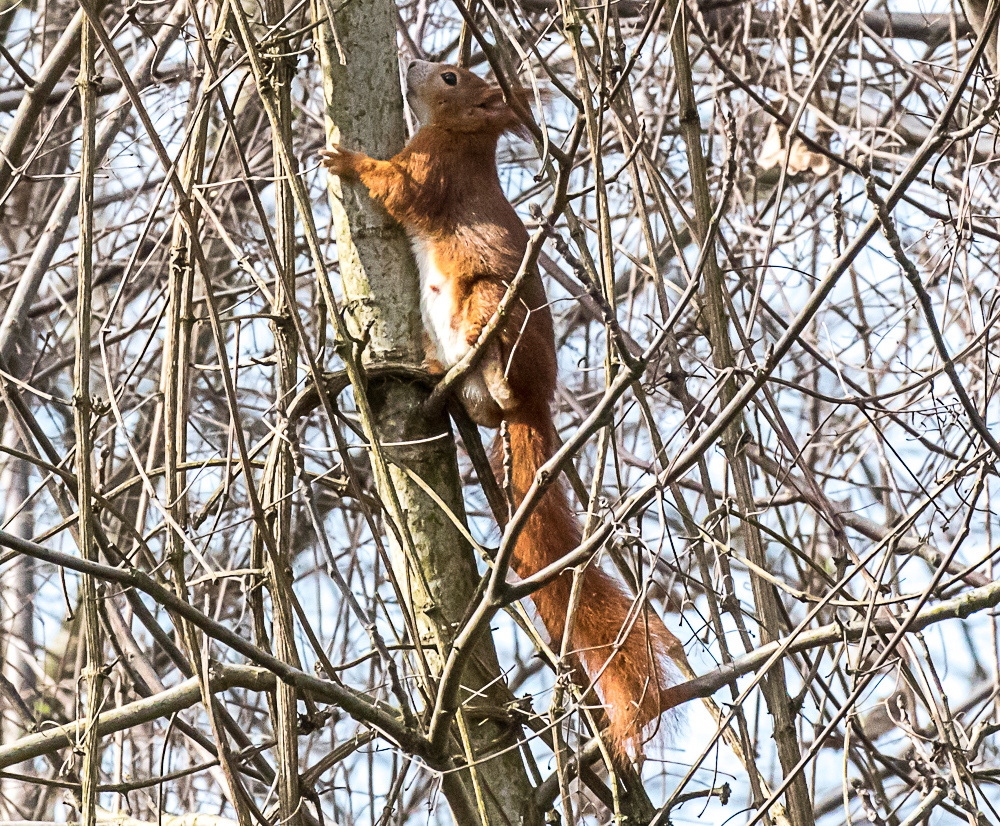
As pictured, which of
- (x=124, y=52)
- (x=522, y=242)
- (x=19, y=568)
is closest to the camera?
(x=522, y=242)

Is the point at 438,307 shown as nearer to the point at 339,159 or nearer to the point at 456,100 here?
the point at 339,159

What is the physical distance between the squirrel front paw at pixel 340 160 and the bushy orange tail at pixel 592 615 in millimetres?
734

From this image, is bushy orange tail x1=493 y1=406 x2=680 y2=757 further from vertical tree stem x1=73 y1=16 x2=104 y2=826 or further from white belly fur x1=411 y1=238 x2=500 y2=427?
vertical tree stem x1=73 y1=16 x2=104 y2=826

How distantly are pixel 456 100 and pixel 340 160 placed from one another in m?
1.02

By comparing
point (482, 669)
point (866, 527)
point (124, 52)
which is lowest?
point (482, 669)

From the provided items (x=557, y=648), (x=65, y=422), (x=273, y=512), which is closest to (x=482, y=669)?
(x=557, y=648)

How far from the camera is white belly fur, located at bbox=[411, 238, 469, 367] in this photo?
284 centimetres

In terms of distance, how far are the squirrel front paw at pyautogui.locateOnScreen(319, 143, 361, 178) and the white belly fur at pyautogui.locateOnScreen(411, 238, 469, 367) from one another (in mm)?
390

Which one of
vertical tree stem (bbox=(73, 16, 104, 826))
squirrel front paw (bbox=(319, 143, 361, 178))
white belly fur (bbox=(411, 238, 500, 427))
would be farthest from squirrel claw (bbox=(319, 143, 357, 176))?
vertical tree stem (bbox=(73, 16, 104, 826))

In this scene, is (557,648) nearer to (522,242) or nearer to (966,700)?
(522,242)

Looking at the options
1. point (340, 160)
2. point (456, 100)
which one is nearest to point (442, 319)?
→ point (340, 160)

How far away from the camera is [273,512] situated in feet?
6.97

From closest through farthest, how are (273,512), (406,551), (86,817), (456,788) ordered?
(86,817) → (406,551) → (456,788) → (273,512)

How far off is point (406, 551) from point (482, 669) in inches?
21.9
